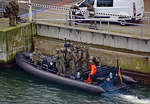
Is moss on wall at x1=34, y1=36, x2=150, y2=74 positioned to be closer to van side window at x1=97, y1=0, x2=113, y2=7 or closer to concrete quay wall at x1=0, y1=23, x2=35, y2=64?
concrete quay wall at x1=0, y1=23, x2=35, y2=64

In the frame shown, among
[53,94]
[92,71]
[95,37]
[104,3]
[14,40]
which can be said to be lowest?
[53,94]

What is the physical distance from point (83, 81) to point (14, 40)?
16.6ft

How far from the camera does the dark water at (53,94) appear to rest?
20844 mm

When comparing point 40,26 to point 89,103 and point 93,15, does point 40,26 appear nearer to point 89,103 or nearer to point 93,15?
point 93,15

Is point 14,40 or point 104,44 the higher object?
point 14,40

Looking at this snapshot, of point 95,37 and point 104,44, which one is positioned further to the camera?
point 95,37

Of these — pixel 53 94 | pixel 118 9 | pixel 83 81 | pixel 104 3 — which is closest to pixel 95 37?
pixel 118 9

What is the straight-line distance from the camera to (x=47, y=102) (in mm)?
20781

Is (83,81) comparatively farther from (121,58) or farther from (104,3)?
(104,3)

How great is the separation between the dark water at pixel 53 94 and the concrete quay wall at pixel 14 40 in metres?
1.48

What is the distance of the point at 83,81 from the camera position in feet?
A: 72.1

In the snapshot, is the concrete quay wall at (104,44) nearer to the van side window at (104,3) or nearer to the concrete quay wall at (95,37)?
the concrete quay wall at (95,37)

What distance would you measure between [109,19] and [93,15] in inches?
49.6

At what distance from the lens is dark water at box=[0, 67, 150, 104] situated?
20844mm
